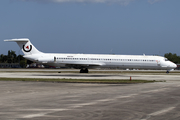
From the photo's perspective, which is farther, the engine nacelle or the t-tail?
the t-tail

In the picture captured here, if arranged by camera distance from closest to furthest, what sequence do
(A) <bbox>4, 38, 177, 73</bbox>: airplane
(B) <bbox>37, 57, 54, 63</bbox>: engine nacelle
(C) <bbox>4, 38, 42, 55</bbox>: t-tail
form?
(B) <bbox>37, 57, 54, 63</bbox>: engine nacelle → (A) <bbox>4, 38, 177, 73</bbox>: airplane → (C) <bbox>4, 38, 42, 55</bbox>: t-tail

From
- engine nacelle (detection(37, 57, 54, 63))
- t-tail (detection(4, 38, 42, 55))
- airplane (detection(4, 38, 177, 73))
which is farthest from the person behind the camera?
t-tail (detection(4, 38, 42, 55))

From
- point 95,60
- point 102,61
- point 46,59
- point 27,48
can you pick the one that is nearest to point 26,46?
point 27,48

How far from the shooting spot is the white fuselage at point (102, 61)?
5472 cm

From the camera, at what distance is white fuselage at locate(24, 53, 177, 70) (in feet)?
180

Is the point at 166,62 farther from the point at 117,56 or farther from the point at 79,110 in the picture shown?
the point at 79,110

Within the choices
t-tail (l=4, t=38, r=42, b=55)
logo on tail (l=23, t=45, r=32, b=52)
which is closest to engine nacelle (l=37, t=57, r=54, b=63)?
t-tail (l=4, t=38, r=42, b=55)

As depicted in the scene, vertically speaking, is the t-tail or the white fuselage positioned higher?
the t-tail

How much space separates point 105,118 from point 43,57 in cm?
4598

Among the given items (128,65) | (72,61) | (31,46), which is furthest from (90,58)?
(31,46)

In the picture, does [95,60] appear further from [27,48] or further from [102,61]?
[27,48]

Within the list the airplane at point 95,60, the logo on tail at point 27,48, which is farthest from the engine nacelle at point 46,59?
the logo on tail at point 27,48

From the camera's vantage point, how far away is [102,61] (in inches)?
2192

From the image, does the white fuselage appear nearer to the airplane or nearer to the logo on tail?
the airplane
